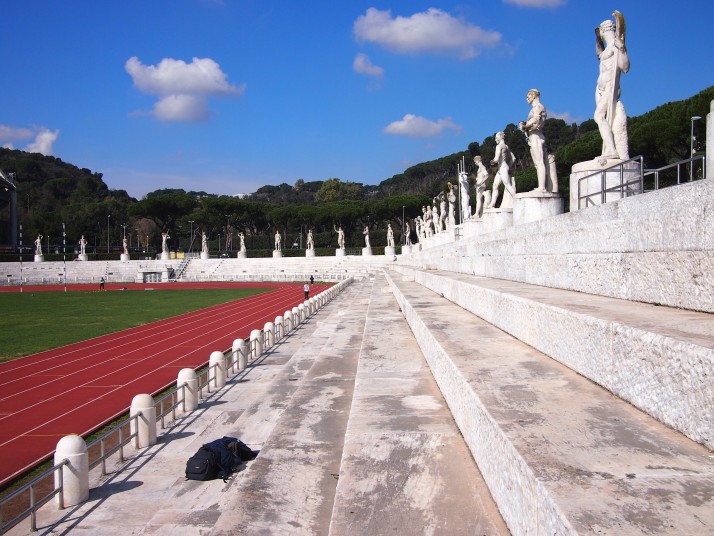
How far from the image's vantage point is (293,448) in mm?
5414

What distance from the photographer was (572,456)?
241 cm

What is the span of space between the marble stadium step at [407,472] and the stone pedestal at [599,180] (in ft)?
12.2

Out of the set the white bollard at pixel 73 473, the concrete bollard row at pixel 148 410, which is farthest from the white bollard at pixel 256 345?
the white bollard at pixel 73 473

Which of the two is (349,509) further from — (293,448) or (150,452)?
(150,452)

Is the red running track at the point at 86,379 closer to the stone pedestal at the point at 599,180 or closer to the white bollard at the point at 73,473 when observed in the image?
the white bollard at the point at 73,473

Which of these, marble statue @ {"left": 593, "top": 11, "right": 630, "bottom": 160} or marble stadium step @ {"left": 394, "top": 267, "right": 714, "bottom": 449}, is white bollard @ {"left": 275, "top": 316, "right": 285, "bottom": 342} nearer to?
marble statue @ {"left": 593, "top": 11, "right": 630, "bottom": 160}

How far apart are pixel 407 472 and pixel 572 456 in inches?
66.4

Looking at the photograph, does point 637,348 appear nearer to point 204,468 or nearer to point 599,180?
point 204,468

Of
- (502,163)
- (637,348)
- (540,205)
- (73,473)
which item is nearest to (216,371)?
(73,473)

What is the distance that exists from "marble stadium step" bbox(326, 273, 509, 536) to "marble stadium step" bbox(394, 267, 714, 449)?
1.03m

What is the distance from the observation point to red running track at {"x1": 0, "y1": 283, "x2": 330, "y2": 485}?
7.43 m

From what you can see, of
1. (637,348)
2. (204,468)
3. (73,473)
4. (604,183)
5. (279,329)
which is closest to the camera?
(637,348)

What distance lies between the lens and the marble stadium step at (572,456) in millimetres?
1889

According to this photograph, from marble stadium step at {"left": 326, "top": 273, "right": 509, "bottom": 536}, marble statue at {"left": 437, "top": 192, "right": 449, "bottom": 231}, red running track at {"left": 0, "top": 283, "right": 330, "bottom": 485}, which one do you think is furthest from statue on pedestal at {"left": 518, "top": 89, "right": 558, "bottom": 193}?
marble statue at {"left": 437, "top": 192, "right": 449, "bottom": 231}
